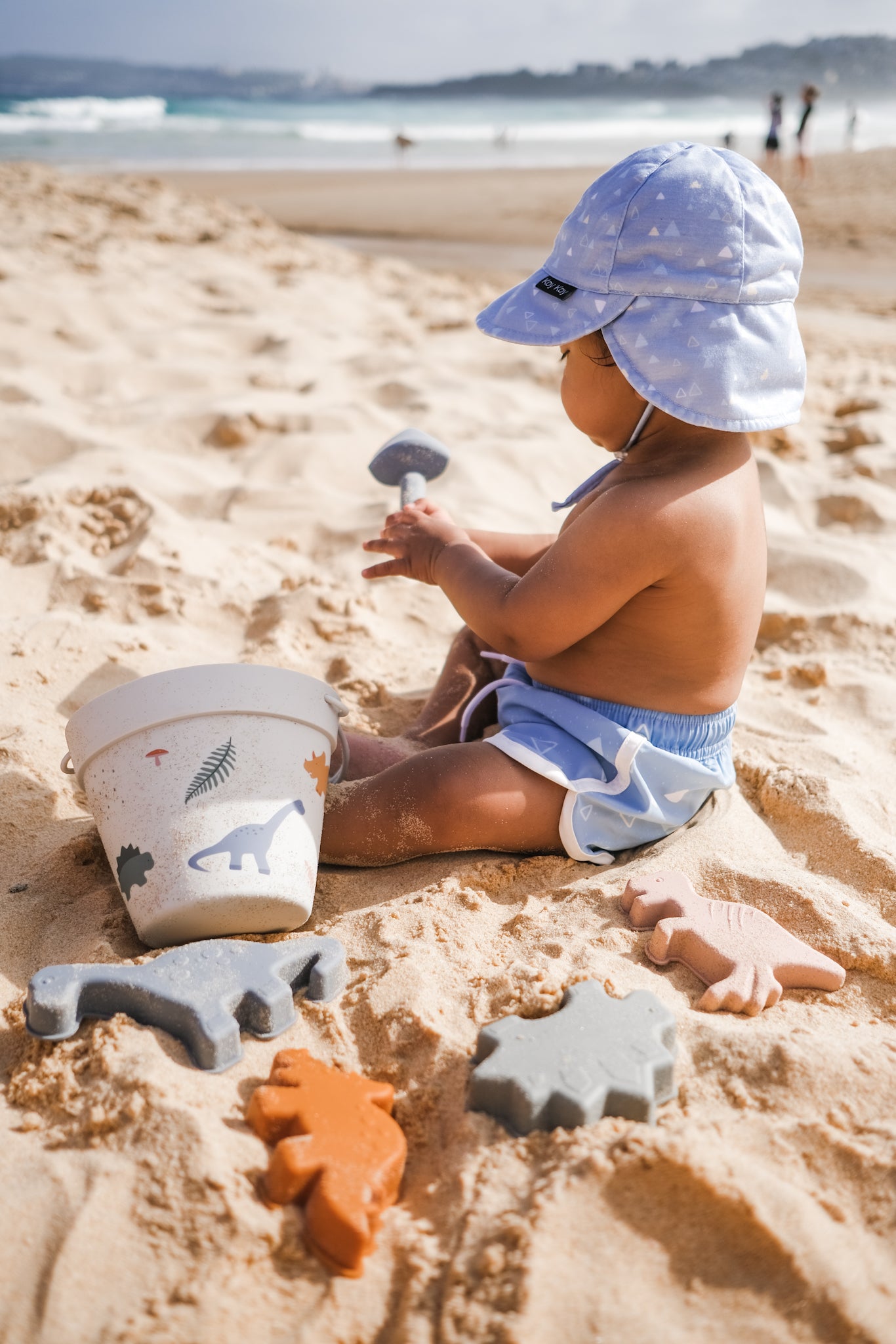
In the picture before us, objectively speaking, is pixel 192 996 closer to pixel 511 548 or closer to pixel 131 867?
pixel 131 867

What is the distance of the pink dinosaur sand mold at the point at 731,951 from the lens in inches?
51.4

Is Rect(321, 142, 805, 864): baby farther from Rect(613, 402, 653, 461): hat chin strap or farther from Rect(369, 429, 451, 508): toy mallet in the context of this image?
Rect(369, 429, 451, 508): toy mallet

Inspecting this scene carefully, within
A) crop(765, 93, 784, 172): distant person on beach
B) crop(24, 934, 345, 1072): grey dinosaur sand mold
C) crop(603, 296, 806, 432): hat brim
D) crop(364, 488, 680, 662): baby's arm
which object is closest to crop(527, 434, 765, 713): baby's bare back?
crop(364, 488, 680, 662): baby's arm

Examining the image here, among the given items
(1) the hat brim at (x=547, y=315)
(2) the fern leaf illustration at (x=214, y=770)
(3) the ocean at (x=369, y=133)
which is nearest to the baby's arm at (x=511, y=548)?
(1) the hat brim at (x=547, y=315)

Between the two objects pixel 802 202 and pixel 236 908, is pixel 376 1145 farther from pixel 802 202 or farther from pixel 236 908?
pixel 802 202

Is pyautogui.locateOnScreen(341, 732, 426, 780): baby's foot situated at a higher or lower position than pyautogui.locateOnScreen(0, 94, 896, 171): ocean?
lower

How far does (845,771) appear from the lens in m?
1.85

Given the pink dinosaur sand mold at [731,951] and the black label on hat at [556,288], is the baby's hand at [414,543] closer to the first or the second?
the black label on hat at [556,288]

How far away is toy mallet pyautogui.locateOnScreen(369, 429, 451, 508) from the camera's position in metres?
2.05

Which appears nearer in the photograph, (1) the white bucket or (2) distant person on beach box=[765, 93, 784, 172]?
(1) the white bucket

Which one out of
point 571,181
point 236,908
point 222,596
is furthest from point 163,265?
point 571,181

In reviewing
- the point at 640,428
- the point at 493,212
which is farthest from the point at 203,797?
the point at 493,212

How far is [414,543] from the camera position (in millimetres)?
1769

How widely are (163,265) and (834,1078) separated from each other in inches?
199
